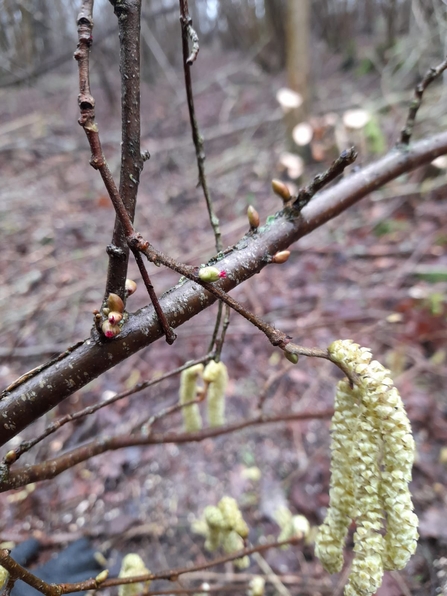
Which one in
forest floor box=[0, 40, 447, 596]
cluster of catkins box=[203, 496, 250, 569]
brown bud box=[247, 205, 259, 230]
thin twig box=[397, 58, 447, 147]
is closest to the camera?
brown bud box=[247, 205, 259, 230]

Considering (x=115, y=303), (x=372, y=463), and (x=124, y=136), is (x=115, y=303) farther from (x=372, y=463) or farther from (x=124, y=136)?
(x=372, y=463)

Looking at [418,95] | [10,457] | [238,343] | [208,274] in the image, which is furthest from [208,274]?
[238,343]

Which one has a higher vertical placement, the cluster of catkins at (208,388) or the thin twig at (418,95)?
the thin twig at (418,95)

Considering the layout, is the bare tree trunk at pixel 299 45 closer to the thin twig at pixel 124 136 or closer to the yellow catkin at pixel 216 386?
the yellow catkin at pixel 216 386

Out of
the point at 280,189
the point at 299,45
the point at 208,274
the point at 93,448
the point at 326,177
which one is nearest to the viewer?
the point at 208,274

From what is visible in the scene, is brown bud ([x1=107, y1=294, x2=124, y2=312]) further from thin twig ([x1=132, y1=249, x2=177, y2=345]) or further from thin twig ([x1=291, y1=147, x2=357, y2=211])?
thin twig ([x1=291, y1=147, x2=357, y2=211])

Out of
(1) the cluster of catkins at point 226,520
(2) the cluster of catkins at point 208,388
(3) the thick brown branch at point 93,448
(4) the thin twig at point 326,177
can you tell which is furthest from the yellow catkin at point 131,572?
(4) the thin twig at point 326,177

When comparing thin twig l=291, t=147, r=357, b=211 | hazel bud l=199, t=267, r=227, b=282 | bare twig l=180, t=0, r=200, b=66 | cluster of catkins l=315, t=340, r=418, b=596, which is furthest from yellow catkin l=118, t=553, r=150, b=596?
bare twig l=180, t=0, r=200, b=66
